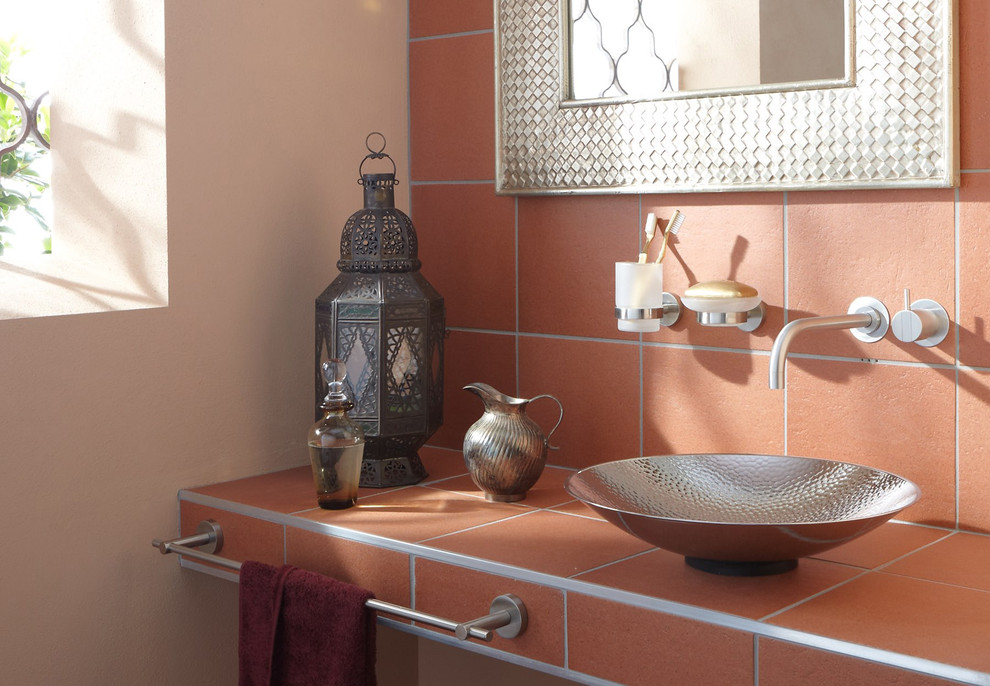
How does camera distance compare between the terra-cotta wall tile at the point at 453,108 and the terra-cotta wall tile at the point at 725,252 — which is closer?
the terra-cotta wall tile at the point at 725,252

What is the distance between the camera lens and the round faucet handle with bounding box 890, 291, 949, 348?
4.90ft

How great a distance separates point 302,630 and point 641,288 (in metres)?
0.72

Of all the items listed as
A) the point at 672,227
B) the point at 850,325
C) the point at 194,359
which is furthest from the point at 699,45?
the point at 194,359

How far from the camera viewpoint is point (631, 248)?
181 cm

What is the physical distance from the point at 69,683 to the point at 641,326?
1.04 m

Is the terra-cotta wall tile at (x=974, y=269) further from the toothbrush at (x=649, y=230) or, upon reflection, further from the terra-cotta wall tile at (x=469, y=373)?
the terra-cotta wall tile at (x=469, y=373)

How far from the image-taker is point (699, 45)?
1.68 metres

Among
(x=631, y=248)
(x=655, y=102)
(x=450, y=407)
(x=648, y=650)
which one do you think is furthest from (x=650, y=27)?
(x=648, y=650)

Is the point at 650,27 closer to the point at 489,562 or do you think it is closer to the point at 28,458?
the point at 489,562

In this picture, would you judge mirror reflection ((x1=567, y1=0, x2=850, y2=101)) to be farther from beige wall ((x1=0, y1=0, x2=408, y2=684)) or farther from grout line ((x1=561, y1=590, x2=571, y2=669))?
grout line ((x1=561, y1=590, x2=571, y2=669))

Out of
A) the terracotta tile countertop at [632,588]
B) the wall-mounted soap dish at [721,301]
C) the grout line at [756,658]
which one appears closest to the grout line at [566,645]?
the terracotta tile countertop at [632,588]

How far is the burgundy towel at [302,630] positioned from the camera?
1.48 metres

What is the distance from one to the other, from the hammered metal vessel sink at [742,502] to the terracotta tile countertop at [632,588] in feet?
0.17

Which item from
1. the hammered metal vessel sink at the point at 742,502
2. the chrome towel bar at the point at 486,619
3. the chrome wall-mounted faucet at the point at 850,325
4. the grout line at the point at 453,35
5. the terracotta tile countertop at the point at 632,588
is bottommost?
the chrome towel bar at the point at 486,619
